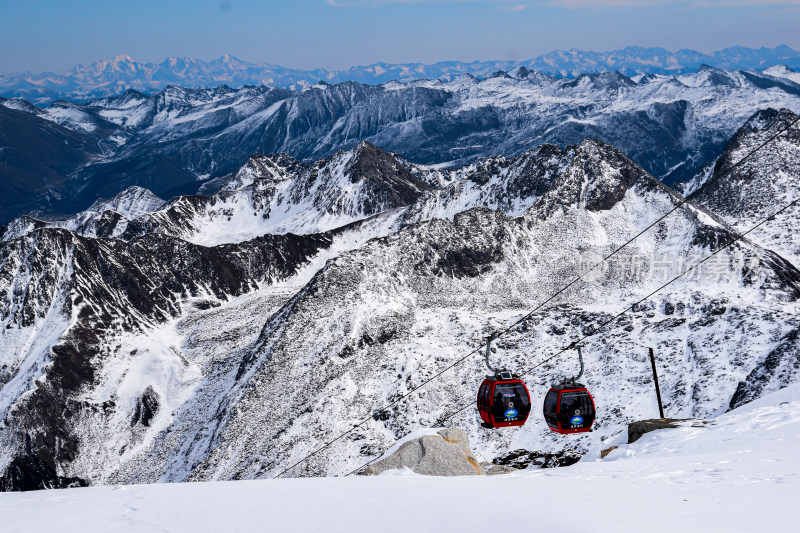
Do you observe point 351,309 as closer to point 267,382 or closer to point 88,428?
point 267,382

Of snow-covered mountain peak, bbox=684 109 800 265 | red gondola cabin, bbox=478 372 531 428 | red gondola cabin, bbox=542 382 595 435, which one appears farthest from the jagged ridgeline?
red gondola cabin, bbox=478 372 531 428

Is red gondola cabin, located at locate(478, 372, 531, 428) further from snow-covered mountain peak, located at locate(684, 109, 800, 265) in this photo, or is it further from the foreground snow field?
snow-covered mountain peak, located at locate(684, 109, 800, 265)

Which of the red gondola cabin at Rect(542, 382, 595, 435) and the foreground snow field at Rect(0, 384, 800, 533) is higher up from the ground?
the red gondola cabin at Rect(542, 382, 595, 435)

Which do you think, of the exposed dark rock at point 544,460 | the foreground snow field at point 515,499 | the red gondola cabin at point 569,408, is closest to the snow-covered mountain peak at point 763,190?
the exposed dark rock at point 544,460

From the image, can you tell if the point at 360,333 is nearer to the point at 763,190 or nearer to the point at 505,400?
the point at 505,400

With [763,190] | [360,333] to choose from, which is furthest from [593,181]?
[360,333]

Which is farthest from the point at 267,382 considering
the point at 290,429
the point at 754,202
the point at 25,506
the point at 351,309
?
the point at 754,202
